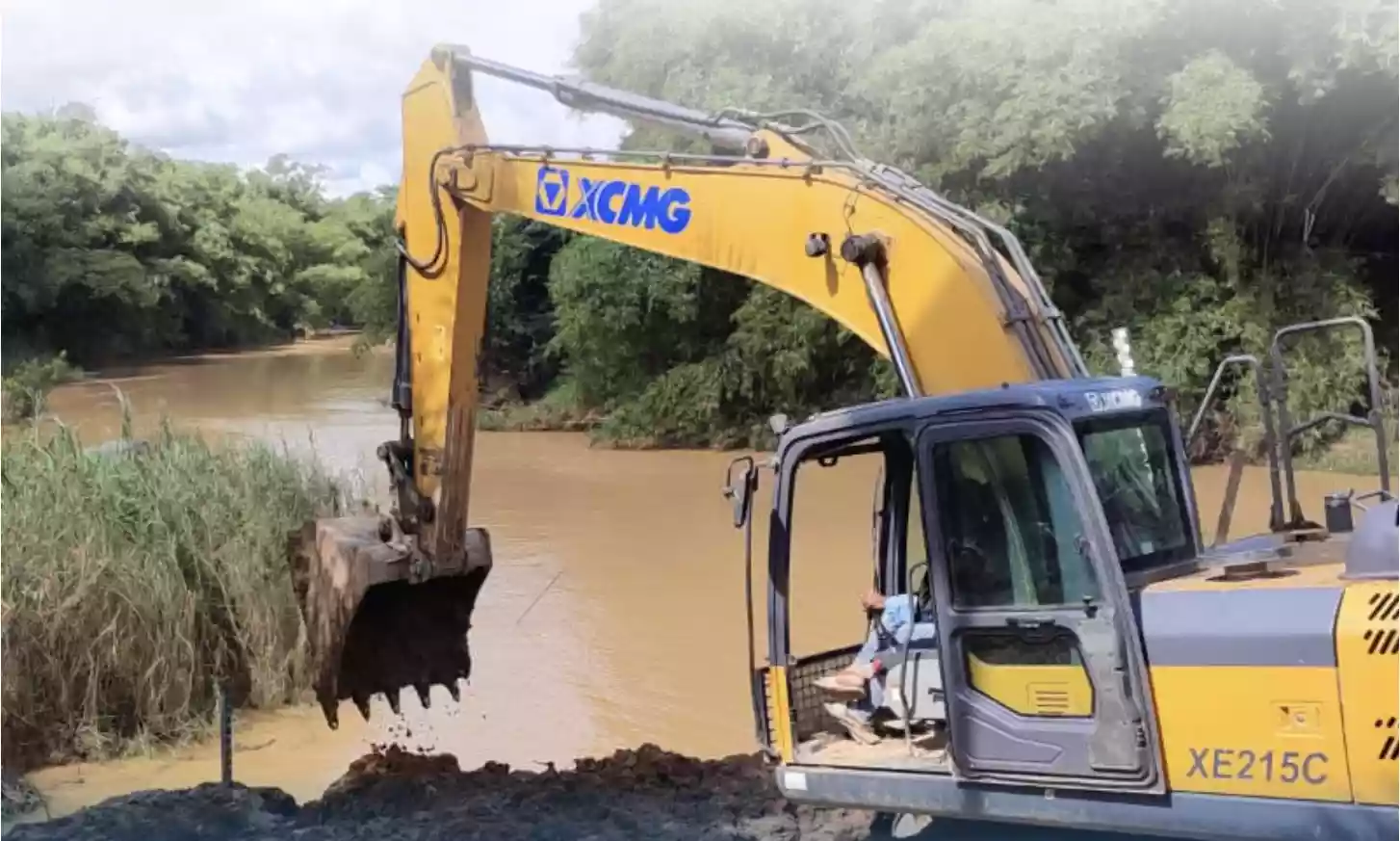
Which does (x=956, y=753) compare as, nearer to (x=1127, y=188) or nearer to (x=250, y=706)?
(x=250, y=706)

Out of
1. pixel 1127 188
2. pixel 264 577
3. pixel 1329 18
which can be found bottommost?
pixel 264 577

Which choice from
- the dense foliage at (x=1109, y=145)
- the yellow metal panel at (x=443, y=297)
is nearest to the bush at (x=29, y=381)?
the dense foliage at (x=1109, y=145)

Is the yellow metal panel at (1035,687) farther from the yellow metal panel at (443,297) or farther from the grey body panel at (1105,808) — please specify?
the yellow metal panel at (443,297)

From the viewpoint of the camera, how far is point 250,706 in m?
9.38

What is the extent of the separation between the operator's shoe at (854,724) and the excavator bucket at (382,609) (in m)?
2.27

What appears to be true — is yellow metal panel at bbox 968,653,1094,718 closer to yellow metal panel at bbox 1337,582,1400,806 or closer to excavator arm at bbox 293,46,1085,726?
yellow metal panel at bbox 1337,582,1400,806

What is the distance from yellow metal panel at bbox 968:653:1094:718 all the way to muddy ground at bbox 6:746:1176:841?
33.8 inches

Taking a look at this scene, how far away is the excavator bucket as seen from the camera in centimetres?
691

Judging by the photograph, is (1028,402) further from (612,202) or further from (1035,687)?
(612,202)

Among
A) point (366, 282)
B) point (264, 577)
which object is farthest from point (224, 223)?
point (264, 577)

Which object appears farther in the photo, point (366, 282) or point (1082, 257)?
point (366, 282)

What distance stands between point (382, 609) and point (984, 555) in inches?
130

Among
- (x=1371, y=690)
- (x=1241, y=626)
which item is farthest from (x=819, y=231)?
(x=1371, y=690)

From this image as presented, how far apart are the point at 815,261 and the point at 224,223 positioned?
176 ft
